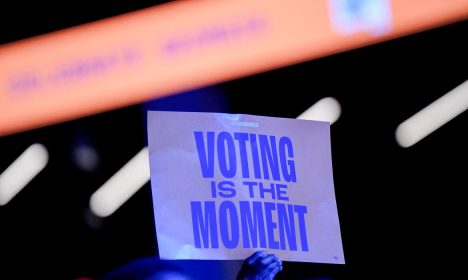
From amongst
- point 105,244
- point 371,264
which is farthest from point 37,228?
point 371,264

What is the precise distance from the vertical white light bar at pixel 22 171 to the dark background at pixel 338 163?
2 cm

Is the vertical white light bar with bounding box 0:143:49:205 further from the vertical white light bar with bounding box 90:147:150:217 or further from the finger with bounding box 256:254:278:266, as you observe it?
the finger with bounding box 256:254:278:266

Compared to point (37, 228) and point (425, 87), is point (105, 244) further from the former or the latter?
point (425, 87)

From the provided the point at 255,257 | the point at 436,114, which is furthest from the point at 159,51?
the point at 255,257

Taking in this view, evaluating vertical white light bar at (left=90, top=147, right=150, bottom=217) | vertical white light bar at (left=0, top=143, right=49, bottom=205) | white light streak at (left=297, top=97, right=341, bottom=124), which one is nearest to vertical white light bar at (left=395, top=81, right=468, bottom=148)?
white light streak at (left=297, top=97, right=341, bottom=124)

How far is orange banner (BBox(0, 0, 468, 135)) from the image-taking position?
6.07 feet

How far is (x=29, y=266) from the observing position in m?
1.88

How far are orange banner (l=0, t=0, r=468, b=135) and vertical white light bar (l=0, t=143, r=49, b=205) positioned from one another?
8 cm

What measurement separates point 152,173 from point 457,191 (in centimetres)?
133

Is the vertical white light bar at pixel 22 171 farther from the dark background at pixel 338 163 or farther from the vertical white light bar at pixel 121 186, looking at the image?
the vertical white light bar at pixel 121 186

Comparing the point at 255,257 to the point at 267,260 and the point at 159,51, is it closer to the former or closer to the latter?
the point at 267,260

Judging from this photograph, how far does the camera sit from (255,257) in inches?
39.8

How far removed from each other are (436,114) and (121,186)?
0.94 m

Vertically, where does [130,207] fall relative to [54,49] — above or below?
below
